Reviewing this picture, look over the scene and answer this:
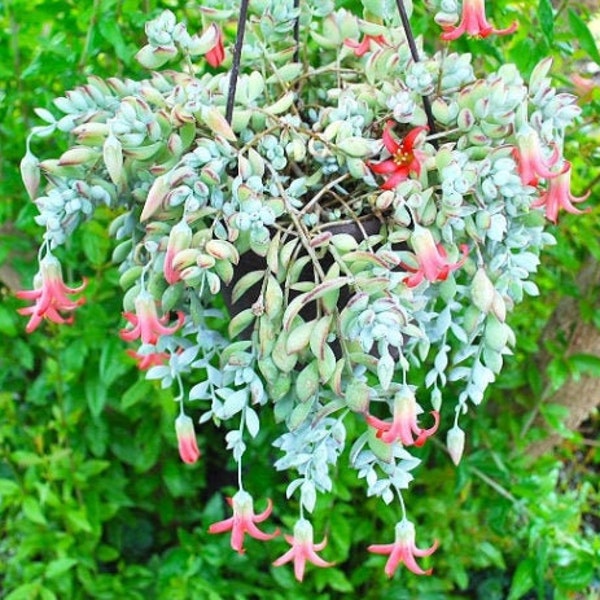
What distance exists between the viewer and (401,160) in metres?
0.85

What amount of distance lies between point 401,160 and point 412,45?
122 millimetres

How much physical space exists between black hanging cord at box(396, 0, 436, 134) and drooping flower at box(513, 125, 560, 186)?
4.7 inches

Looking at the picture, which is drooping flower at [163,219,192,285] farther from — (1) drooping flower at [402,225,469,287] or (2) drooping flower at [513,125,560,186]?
(2) drooping flower at [513,125,560,186]

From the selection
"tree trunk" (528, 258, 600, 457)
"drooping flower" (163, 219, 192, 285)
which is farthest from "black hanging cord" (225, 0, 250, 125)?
"tree trunk" (528, 258, 600, 457)

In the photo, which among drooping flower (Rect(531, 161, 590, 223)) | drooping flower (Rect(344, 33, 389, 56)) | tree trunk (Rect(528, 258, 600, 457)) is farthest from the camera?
tree trunk (Rect(528, 258, 600, 457))

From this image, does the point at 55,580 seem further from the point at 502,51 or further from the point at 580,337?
the point at 502,51

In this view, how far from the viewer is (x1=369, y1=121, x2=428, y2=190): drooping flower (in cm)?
84

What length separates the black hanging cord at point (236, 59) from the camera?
0.82m

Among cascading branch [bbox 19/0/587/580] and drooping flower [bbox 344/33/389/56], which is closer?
cascading branch [bbox 19/0/587/580]

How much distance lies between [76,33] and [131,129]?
51 centimetres

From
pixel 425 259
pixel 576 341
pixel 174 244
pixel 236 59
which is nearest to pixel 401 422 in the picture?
pixel 425 259

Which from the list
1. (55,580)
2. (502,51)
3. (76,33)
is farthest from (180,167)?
(55,580)

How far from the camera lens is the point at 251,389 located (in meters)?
0.83

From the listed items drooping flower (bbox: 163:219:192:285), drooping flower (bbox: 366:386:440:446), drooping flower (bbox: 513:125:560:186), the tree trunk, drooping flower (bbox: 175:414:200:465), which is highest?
drooping flower (bbox: 513:125:560:186)
